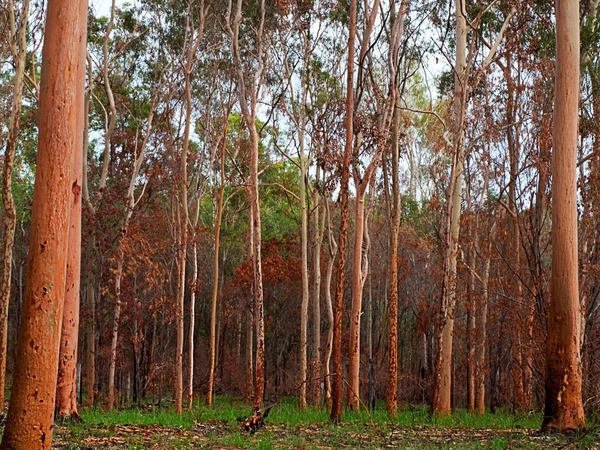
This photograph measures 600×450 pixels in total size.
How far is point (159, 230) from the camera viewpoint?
24859 millimetres

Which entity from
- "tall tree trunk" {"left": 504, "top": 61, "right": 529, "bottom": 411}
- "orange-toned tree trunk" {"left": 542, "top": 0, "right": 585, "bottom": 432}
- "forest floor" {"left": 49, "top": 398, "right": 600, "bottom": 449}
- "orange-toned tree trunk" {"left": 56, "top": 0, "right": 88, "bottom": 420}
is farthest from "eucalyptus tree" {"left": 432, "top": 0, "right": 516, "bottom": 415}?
"orange-toned tree trunk" {"left": 56, "top": 0, "right": 88, "bottom": 420}

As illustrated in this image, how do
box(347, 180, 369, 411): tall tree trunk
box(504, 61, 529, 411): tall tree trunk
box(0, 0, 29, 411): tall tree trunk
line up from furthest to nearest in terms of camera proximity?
box(347, 180, 369, 411): tall tree trunk < box(0, 0, 29, 411): tall tree trunk < box(504, 61, 529, 411): tall tree trunk

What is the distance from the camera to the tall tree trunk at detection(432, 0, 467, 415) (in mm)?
12305

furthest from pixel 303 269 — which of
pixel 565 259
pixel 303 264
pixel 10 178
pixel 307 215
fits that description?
pixel 565 259

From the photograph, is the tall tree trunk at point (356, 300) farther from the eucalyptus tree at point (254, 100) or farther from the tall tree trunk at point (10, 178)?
the tall tree trunk at point (10, 178)

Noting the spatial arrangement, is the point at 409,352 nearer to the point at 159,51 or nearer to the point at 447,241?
the point at 159,51

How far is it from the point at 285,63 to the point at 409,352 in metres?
19.1

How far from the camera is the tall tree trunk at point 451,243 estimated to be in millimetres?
12305

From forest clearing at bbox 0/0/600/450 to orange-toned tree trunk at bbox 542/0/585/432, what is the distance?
2cm

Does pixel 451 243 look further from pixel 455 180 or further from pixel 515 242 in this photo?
pixel 515 242

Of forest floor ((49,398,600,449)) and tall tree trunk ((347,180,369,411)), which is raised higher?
tall tree trunk ((347,180,369,411))

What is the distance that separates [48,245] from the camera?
4.98 meters

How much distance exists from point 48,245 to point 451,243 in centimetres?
1040

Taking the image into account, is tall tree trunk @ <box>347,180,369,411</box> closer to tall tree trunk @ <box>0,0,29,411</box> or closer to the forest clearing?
the forest clearing
